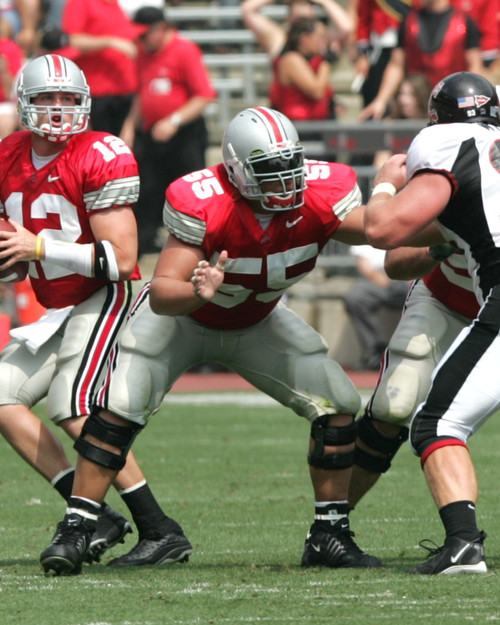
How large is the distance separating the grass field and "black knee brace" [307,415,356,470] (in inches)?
15.0

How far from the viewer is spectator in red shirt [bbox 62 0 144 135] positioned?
38.0 ft

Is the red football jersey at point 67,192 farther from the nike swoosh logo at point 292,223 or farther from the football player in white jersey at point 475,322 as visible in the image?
the football player in white jersey at point 475,322

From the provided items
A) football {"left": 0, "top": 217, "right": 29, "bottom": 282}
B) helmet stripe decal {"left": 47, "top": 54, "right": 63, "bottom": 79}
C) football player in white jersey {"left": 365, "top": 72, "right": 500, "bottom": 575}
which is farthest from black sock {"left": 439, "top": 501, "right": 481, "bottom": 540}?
helmet stripe decal {"left": 47, "top": 54, "right": 63, "bottom": 79}

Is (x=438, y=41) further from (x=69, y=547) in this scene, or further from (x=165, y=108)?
(x=69, y=547)

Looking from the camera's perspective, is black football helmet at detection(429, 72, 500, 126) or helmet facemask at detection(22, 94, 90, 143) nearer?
black football helmet at detection(429, 72, 500, 126)

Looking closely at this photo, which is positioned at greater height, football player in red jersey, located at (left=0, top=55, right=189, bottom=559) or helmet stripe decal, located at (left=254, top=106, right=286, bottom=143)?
helmet stripe decal, located at (left=254, top=106, right=286, bottom=143)

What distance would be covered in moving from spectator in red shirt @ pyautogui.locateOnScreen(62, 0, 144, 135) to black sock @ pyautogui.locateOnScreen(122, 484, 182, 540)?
23.4 feet

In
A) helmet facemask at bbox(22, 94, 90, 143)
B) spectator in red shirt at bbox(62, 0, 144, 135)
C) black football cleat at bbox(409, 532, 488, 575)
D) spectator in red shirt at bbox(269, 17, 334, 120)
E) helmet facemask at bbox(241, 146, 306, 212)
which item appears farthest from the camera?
spectator in red shirt at bbox(269, 17, 334, 120)

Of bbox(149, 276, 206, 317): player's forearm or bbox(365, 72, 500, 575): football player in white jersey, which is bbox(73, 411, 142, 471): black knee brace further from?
bbox(365, 72, 500, 575): football player in white jersey

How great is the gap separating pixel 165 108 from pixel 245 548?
736 cm

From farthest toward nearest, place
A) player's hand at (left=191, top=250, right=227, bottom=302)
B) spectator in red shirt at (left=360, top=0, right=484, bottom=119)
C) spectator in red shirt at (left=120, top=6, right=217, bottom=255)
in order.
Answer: spectator in red shirt at (left=120, top=6, right=217, bottom=255) < spectator in red shirt at (left=360, top=0, right=484, bottom=119) < player's hand at (left=191, top=250, right=227, bottom=302)

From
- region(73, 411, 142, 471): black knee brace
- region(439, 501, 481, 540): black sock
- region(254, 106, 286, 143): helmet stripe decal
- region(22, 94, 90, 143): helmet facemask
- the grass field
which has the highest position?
region(254, 106, 286, 143): helmet stripe decal

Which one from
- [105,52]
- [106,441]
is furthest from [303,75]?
[106,441]

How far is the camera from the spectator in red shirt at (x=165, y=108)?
38.4 feet
